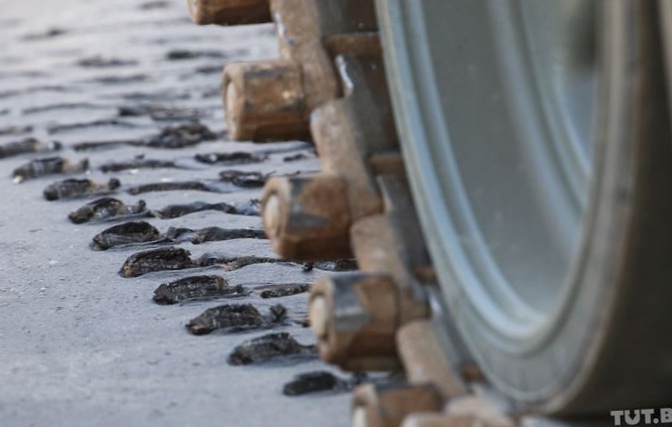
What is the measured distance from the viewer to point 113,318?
280 centimetres

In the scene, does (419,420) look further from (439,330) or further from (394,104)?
(394,104)

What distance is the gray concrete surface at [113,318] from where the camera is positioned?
2.32 m

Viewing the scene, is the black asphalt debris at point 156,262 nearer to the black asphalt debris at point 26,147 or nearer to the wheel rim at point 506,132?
the wheel rim at point 506,132

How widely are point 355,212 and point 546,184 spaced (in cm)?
27

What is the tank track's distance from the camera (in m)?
1.92

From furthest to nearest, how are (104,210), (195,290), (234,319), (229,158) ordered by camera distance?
(229,158) < (104,210) < (195,290) < (234,319)

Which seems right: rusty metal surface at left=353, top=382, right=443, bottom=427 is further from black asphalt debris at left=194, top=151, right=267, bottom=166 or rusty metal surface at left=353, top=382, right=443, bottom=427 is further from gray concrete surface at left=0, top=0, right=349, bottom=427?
black asphalt debris at left=194, top=151, right=267, bottom=166

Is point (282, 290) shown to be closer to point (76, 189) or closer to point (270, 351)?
point (270, 351)

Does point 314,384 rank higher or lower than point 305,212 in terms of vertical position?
lower

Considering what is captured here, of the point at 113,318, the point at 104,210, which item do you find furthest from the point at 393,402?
the point at 104,210

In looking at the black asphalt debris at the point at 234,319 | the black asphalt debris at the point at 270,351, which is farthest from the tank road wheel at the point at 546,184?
the black asphalt debris at the point at 234,319

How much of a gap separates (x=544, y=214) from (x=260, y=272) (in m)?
1.17

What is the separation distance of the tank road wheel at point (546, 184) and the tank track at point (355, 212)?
6 centimetres

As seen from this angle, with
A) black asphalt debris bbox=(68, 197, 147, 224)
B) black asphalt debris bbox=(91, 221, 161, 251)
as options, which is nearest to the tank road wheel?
black asphalt debris bbox=(91, 221, 161, 251)
